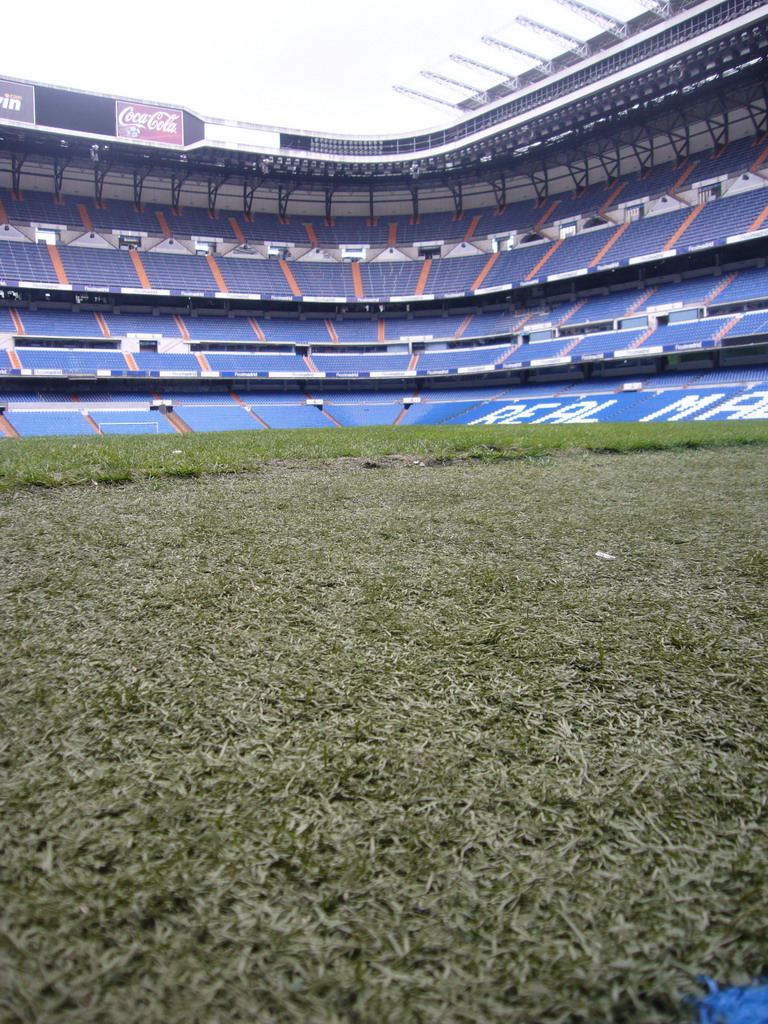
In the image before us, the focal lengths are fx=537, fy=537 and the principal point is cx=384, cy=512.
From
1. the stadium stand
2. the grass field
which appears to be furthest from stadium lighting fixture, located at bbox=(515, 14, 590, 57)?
the grass field

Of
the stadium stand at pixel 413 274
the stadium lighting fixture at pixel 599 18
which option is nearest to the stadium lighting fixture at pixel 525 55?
the stadium stand at pixel 413 274

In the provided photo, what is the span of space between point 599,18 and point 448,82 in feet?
24.6

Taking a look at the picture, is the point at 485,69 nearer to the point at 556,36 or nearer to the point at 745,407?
the point at 556,36

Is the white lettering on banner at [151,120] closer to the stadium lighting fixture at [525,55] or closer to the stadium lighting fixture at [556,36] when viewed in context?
the stadium lighting fixture at [525,55]

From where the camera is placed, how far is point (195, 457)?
6051 millimetres

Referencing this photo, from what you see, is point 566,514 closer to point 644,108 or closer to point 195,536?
point 195,536

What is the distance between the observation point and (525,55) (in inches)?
1014

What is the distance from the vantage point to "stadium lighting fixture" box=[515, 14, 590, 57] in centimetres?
2373

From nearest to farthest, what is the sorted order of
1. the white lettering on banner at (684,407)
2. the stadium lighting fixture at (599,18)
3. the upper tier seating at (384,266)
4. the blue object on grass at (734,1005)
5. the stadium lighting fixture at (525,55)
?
the blue object on grass at (734,1005), the white lettering on banner at (684,407), the stadium lighting fixture at (599,18), the stadium lighting fixture at (525,55), the upper tier seating at (384,266)

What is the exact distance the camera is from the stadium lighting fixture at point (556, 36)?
934 inches

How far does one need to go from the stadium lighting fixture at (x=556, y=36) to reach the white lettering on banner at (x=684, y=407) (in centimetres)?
1774

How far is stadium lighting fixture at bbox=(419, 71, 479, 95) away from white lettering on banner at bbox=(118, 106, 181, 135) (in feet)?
43.1

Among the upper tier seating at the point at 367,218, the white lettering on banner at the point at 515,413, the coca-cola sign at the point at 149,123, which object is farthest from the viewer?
the upper tier seating at the point at 367,218

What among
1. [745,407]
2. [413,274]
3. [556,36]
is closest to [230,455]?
[745,407]
